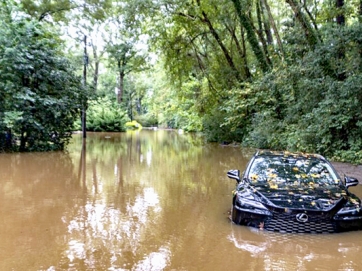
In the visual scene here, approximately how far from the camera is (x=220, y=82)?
1007 inches

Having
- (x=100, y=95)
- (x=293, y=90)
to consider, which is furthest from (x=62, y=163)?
(x=293, y=90)

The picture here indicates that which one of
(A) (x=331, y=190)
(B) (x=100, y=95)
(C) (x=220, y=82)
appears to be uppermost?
(C) (x=220, y=82)

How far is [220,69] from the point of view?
25297mm

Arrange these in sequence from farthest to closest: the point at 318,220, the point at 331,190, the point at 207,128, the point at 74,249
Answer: the point at 207,128
the point at 331,190
the point at 318,220
the point at 74,249

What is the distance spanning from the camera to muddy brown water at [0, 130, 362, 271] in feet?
14.6

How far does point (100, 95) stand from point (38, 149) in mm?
4379

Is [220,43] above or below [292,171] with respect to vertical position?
above

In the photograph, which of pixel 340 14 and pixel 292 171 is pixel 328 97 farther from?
pixel 292 171

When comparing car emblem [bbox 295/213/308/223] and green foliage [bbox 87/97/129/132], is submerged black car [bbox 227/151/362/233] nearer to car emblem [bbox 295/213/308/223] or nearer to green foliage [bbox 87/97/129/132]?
car emblem [bbox 295/213/308/223]

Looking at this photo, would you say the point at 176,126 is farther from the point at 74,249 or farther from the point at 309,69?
the point at 74,249

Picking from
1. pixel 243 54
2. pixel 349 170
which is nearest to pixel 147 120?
pixel 243 54

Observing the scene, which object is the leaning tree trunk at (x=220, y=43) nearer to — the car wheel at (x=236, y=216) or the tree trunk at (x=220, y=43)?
the tree trunk at (x=220, y=43)

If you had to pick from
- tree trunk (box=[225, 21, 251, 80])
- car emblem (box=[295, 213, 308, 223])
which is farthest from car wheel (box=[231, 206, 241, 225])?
tree trunk (box=[225, 21, 251, 80])

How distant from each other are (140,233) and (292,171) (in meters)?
3.04
